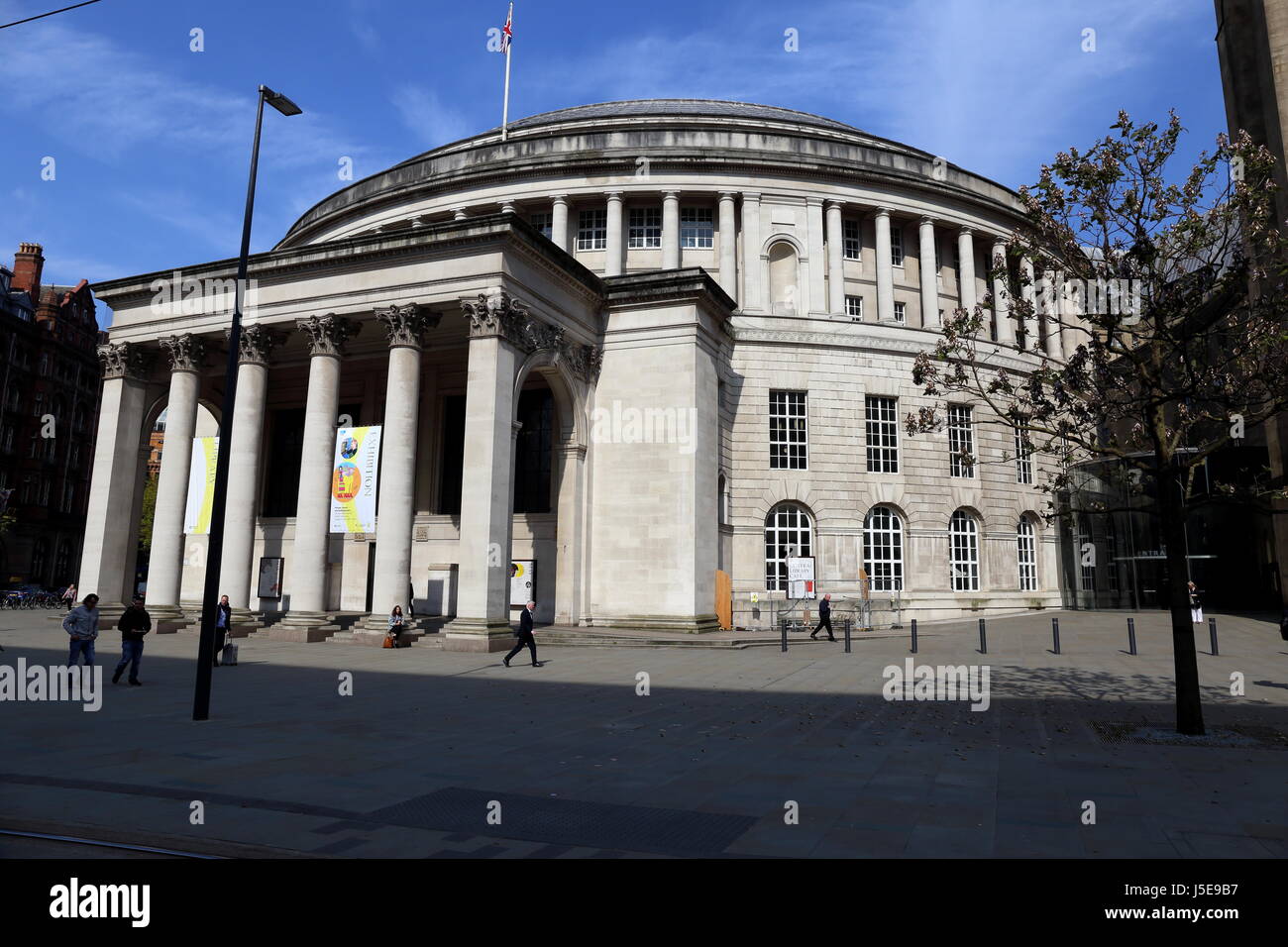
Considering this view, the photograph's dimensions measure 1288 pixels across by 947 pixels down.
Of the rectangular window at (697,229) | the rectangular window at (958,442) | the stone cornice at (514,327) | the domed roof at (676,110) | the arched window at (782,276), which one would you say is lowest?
the rectangular window at (958,442)

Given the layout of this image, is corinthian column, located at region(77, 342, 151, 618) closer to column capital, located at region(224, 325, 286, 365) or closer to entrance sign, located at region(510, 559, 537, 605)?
column capital, located at region(224, 325, 286, 365)

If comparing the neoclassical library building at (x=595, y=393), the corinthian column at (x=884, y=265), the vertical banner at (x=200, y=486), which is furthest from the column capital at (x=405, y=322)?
the corinthian column at (x=884, y=265)

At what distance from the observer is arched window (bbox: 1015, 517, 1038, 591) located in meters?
38.8

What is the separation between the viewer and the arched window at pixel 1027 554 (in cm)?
3881

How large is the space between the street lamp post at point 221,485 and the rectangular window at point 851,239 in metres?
30.7

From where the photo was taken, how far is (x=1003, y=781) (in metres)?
8.20

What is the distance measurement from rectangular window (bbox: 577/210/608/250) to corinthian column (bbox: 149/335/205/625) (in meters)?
17.6

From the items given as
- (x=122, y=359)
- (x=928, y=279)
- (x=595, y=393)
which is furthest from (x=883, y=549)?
(x=122, y=359)

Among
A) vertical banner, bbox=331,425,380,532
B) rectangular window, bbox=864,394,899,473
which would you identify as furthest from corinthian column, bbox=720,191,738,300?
vertical banner, bbox=331,425,380,532

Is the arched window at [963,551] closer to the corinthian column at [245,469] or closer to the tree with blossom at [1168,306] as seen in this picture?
the tree with blossom at [1168,306]

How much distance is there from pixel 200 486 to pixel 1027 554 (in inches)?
1478

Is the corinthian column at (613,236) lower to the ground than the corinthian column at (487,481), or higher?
higher
